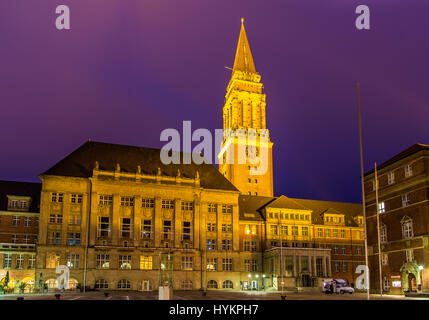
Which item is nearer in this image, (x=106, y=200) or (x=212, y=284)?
(x=106, y=200)

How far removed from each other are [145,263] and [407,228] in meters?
40.7

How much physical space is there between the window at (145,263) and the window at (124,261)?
2.10 m

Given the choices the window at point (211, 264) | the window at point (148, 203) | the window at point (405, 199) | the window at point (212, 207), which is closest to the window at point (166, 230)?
the window at point (148, 203)

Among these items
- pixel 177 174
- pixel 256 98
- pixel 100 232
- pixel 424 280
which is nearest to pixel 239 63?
pixel 256 98

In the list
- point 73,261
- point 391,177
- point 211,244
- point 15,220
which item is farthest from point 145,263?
point 391,177

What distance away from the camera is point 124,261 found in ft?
250

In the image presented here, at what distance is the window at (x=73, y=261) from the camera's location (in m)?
72.5

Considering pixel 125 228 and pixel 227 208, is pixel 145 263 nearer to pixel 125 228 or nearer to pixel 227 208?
pixel 125 228

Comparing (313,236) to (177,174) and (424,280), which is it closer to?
(177,174)

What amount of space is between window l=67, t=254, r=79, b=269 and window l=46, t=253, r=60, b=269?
1610mm

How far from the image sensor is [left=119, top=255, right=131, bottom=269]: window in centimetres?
7574

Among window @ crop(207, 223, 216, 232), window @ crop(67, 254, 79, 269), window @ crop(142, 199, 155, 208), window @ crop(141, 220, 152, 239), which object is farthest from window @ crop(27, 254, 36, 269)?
window @ crop(207, 223, 216, 232)

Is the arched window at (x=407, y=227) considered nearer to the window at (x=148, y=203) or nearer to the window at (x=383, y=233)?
the window at (x=383, y=233)

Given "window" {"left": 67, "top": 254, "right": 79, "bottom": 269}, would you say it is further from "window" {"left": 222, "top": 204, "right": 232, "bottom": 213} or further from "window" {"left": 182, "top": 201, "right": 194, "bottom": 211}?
"window" {"left": 222, "top": 204, "right": 232, "bottom": 213}
